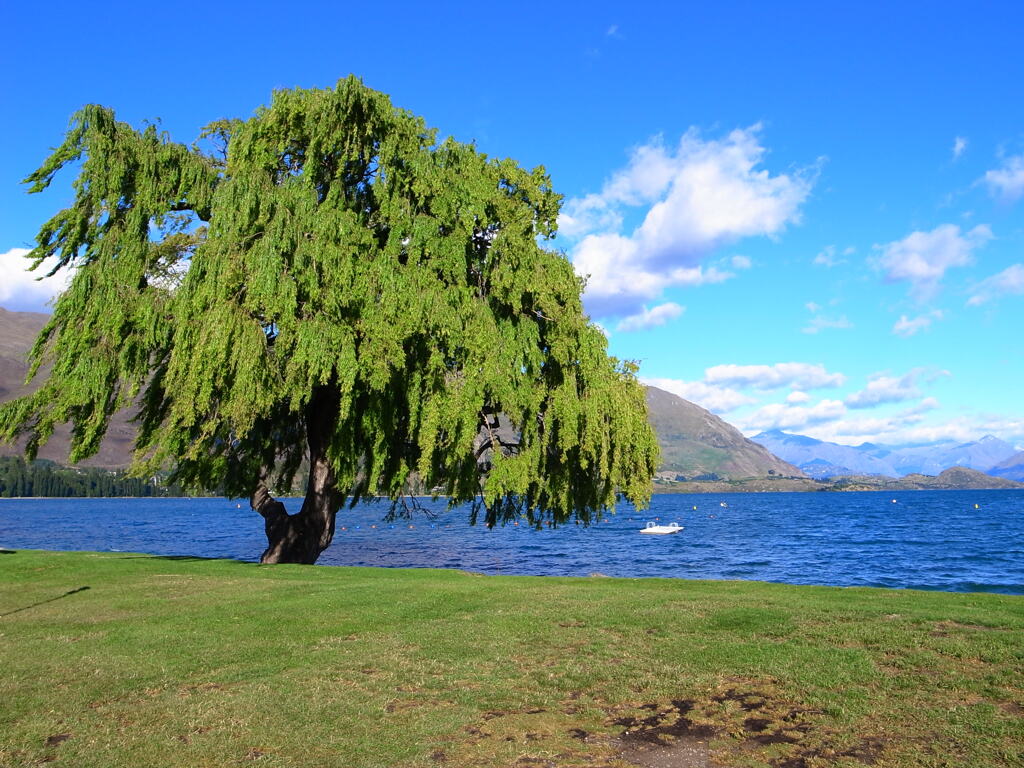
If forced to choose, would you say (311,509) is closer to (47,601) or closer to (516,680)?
(47,601)

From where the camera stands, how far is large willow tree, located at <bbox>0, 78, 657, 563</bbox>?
20.5 meters

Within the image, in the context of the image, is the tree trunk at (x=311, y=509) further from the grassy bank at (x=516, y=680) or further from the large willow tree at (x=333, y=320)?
the grassy bank at (x=516, y=680)

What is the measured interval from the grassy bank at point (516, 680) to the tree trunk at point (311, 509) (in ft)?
27.4

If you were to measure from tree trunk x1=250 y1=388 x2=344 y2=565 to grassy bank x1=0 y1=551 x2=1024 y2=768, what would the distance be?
8340 mm

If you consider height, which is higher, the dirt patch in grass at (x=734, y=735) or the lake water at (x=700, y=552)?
the dirt patch in grass at (x=734, y=735)

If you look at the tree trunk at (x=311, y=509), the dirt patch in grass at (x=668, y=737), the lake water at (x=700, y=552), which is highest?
the tree trunk at (x=311, y=509)

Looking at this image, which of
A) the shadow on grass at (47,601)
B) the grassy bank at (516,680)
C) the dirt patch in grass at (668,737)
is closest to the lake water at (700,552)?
the shadow on grass at (47,601)

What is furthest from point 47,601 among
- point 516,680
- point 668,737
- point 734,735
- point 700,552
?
point 700,552

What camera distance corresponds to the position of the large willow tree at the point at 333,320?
20500 mm

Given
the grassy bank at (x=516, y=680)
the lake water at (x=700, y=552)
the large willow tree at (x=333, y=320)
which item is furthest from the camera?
the lake water at (x=700, y=552)

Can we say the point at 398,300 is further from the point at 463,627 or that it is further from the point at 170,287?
the point at 463,627

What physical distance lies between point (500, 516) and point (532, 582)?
683 cm

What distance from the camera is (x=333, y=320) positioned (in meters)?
20.6

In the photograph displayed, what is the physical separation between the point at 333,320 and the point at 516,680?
1289cm
